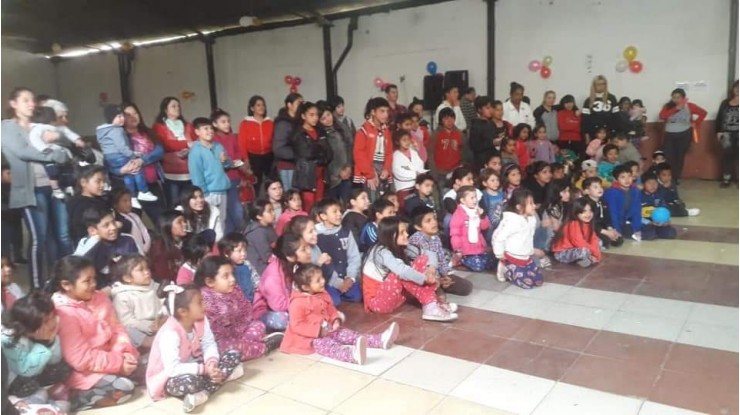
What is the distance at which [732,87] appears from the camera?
755 centimetres

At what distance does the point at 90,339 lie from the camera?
2.72 m

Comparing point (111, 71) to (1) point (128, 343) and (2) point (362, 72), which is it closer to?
(2) point (362, 72)

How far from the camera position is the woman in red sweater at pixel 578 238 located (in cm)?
465

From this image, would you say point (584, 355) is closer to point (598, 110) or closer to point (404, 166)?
point (404, 166)

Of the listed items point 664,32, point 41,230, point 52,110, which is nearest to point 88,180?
point 41,230

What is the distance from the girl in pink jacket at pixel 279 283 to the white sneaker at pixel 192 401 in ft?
2.75

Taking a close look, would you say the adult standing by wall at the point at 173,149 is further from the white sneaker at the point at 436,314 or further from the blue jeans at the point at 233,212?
the white sneaker at the point at 436,314

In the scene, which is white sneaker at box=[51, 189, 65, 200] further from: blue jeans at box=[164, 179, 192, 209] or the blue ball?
the blue ball

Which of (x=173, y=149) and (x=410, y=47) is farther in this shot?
(x=410, y=47)

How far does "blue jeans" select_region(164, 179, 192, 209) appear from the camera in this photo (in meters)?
4.78

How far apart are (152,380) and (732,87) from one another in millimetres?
7644

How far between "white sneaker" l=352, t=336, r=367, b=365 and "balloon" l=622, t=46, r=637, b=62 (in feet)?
22.2

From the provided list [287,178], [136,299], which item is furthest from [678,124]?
[136,299]

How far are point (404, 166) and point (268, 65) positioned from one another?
6974mm
